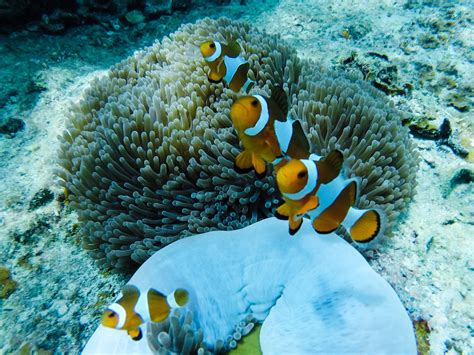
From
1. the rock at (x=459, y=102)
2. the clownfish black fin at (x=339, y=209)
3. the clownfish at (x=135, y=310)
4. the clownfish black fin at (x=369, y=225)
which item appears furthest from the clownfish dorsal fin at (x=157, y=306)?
the rock at (x=459, y=102)

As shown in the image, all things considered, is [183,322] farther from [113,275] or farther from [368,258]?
[368,258]

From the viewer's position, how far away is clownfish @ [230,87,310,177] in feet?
4.10

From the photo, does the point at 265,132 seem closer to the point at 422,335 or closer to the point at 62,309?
the point at 422,335

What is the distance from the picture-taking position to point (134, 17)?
16.0 feet

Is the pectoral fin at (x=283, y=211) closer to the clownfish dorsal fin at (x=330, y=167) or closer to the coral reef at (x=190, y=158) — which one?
the clownfish dorsal fin at (x=330, y=167)

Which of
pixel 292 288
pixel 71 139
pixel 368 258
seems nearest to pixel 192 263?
pixel 292 288

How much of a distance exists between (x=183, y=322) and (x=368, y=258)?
0.98m

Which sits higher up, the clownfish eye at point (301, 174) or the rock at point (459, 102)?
the clownfish eye at point (301, 174)

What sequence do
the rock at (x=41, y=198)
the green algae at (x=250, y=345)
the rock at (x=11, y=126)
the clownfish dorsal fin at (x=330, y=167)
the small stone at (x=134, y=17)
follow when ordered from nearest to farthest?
the clownfish dorsal fin at (x=330, y=167)
the green algae at (x=250, y=345)
the rock at (x=41, y=198)
the rock at (x=11, y=126)
the small stone at (x=134, y=17)

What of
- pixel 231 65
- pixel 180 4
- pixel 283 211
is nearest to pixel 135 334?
pixel 283 211

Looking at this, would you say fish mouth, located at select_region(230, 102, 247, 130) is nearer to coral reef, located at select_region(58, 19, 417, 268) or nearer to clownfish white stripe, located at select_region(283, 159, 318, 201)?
clownfish white stripe, located at select_region(283, 159, 318, 201)

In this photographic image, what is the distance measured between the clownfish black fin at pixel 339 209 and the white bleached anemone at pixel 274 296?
0.26 metres

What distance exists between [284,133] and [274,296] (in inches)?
27.0

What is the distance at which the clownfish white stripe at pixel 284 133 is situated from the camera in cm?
131
